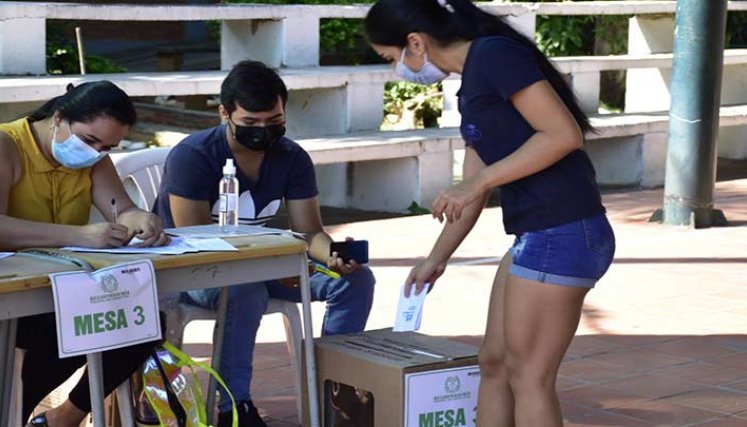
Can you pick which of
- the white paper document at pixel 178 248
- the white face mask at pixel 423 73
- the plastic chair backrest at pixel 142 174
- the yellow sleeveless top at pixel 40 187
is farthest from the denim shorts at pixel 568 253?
the plastic chair backrest at pixel 142 174

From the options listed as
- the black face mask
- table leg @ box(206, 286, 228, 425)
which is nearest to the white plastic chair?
table leg @ box(206, 286, 228, 425)

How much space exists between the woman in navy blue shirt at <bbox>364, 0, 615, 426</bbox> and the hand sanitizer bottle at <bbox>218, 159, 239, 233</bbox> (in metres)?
0.96

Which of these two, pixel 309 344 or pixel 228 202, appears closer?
pixel 309 344

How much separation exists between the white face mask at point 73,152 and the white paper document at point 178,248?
13.9 inches

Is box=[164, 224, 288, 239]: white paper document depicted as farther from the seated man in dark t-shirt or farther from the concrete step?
the concrete step

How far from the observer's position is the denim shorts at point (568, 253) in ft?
11.7

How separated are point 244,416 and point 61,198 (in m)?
0.94

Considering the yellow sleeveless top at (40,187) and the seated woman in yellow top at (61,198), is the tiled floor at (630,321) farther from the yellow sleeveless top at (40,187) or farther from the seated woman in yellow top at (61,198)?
the yellow sleeveless top at (40,187)

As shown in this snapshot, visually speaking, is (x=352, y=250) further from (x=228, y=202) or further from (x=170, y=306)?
(x=170, y=306)

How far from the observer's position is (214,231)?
4199mm

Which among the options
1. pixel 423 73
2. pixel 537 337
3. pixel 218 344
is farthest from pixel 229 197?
pixel 537 337

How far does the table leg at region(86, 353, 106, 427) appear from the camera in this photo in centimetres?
370

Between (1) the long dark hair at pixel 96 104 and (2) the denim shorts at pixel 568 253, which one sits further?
(1) the long dark hair at pixel 96 104

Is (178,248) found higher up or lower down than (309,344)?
higher up
